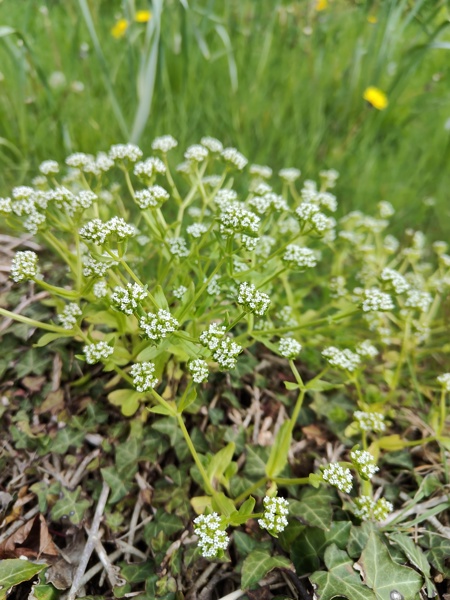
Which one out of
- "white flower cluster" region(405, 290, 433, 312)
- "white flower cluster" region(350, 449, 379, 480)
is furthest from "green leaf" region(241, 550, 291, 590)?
"white flower cluster" region(405, 290, 433, 312)

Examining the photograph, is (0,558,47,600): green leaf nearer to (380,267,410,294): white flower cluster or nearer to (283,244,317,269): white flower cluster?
(283,244,317,269): white flower cluster

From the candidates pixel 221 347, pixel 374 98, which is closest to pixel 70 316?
pixel 221 347

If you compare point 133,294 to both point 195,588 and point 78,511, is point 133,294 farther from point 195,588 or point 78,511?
point 195,588

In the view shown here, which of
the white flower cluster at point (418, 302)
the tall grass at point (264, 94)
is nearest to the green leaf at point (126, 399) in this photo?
the white flower cluster at point (418, 302)

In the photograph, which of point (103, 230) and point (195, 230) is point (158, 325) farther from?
point (195, 230)

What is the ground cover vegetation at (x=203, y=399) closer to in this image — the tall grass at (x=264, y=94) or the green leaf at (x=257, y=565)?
the green leaf at (x=257, y=565)

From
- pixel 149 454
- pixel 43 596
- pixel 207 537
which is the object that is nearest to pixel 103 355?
pixel 149 454

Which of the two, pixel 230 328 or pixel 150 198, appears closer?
pixel 230 328
